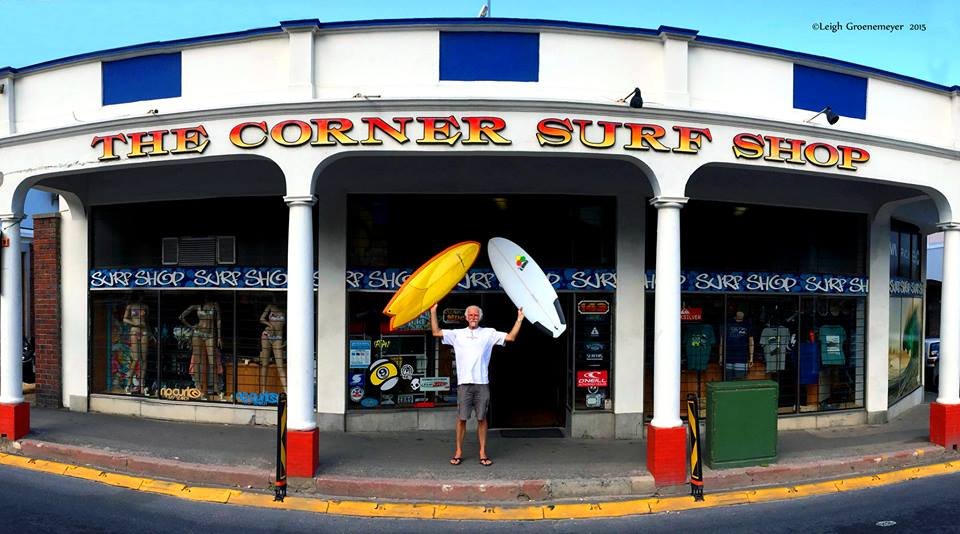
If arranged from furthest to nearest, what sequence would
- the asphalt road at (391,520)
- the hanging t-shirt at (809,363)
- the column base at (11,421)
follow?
the hanging t-shirt at (809,363) → the column base at (11,421) → the asphalt road at (391,520)

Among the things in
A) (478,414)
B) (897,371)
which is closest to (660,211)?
(478,414)

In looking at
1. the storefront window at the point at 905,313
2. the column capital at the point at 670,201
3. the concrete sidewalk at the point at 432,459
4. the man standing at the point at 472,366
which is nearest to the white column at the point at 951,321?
the concrete sidewalk at the point at 432,459

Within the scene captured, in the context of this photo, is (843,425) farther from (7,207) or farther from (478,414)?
(7,207)

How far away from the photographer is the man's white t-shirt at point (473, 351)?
639cm

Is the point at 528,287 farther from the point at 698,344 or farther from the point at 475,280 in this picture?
the point at 698,344

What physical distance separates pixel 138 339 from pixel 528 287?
652cm

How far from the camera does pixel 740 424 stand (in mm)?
6422

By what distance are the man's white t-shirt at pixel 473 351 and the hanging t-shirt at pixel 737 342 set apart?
4.10 metres

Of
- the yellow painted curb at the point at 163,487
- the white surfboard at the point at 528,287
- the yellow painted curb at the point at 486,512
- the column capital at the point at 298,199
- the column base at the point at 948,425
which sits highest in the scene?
the column capital at the point at 298,199

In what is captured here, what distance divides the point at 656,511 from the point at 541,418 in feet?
9.64

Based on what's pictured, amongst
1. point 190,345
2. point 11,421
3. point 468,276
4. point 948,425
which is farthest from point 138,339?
point 948,425

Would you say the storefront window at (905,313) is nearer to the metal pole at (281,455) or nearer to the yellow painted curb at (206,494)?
the metal pole at (281,455)

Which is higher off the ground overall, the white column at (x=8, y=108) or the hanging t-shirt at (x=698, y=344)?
the white column at (x=8, y=108)

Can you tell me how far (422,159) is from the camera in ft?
25.4
